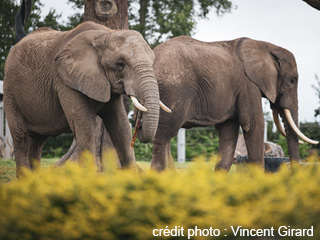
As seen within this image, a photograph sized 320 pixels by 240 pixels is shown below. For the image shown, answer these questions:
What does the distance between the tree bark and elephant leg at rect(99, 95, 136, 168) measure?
324 cm

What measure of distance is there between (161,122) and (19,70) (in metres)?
1.97

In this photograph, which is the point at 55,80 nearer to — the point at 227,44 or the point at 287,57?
the point at 227,44

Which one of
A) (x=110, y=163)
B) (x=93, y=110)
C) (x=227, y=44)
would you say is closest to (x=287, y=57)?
(x=227, y=44)

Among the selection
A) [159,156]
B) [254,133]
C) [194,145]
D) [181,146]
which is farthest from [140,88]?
[194,145]

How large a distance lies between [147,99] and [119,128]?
2.85 ft

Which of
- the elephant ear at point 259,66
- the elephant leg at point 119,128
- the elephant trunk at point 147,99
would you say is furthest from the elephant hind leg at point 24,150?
the elephant ear at point 259,66

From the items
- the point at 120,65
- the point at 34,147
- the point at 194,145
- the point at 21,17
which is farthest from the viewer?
the point at 194,145

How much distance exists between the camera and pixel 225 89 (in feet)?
26.2

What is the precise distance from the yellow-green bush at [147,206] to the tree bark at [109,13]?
605 centimetres

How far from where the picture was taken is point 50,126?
6766 millimetres

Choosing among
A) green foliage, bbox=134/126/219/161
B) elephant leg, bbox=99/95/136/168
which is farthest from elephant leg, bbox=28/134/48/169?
green foliage, bbox=134/126/219/161

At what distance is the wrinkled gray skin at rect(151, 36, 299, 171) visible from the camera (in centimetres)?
745

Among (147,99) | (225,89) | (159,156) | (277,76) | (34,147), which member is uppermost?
(277,76)

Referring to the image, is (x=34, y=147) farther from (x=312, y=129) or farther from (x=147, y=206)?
(x=312, y=129)
